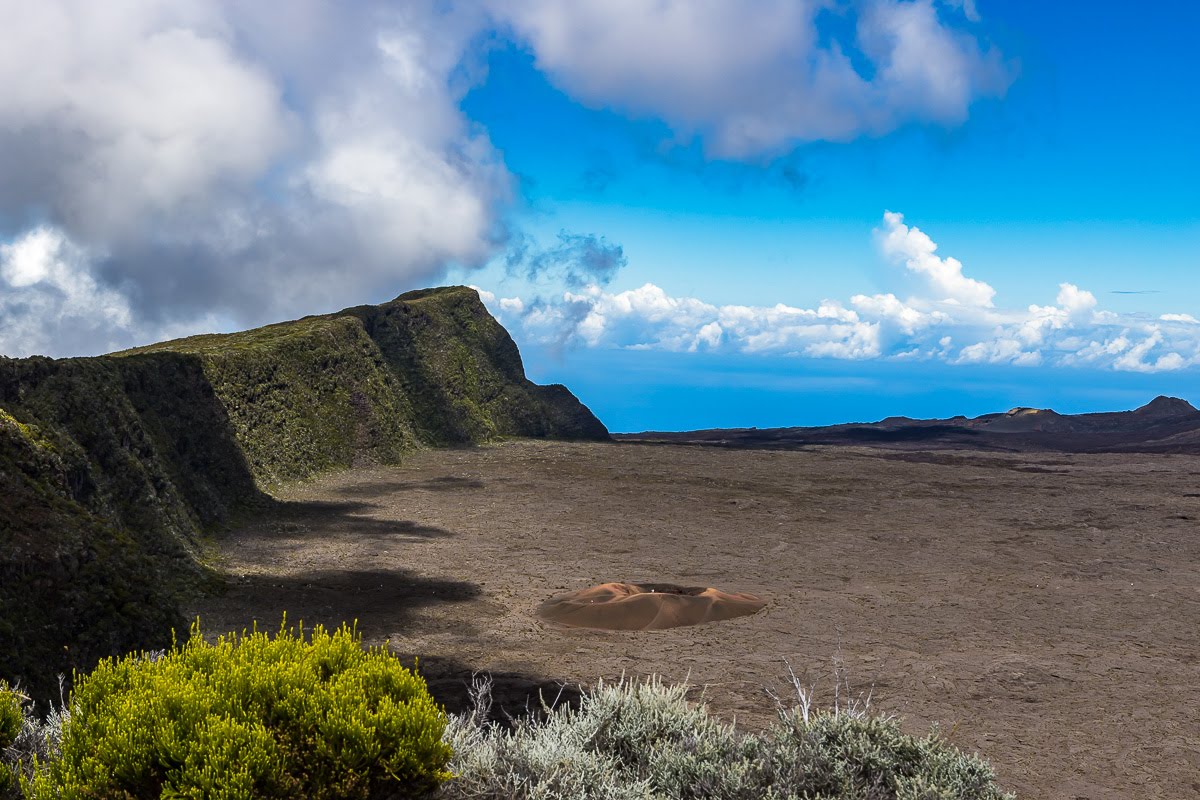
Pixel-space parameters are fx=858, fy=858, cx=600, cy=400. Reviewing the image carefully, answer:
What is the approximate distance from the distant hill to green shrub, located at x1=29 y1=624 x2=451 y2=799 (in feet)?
220

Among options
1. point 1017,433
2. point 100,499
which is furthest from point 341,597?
point 1017,433

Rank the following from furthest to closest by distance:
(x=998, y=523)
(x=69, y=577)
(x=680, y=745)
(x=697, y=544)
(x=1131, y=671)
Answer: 1. (x=998, y=523)
2. (x=697, y=544)
3. (x=1131, y=671)
4. (x=69, y=577)
5. (x=680, y=745)

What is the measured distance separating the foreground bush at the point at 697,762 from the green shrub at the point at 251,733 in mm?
885

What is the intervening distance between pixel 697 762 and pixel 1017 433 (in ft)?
317

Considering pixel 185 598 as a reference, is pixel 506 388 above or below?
above

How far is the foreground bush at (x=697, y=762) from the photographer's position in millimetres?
7246

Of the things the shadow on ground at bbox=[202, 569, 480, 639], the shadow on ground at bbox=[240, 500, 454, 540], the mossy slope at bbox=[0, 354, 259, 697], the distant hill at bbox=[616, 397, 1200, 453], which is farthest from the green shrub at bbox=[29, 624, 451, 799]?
the distant hill at bbox=[616, 397, 1200, 453]

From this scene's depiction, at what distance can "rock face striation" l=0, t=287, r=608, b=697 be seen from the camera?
506 inches

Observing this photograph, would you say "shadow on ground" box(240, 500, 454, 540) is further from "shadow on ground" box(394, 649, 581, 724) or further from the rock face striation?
"shadow on ground" box(394, 649, 581, 724)

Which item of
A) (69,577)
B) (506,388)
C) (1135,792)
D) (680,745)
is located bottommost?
(1135,792)

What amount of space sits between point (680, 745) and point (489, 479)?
34970 millimetres

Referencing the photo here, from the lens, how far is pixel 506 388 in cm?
6806

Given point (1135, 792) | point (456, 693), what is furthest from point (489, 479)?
point (1135, 792)

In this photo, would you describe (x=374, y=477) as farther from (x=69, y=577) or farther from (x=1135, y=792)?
(x=1135, y=792)
